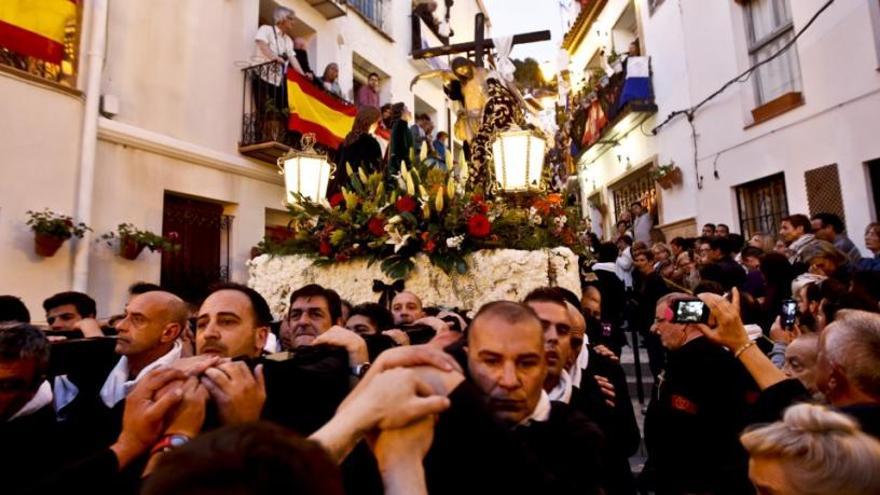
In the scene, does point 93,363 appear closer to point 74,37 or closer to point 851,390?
point 851,390

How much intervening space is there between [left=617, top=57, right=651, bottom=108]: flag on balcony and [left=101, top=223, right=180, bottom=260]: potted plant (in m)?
10.3

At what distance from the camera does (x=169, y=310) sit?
2.47 metres

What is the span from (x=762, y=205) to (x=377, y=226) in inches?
308

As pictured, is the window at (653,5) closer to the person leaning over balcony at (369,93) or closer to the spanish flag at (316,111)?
the person leaning over balcony at (369,93)

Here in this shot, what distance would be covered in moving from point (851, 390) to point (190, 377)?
215 cm

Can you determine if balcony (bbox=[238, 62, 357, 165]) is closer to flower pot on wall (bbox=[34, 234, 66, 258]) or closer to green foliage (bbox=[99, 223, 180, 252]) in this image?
green foliage (bbox=[99, 223, 180, 252])

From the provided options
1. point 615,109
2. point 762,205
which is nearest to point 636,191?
point 615,109

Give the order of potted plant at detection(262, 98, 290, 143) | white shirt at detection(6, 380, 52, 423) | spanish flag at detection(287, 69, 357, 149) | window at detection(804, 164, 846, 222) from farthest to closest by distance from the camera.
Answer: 1. spanish flag at detection(287, 69, 357, 149)
2. potted plant at detection(262, 98, 290, 143)
3. window at detection(804, 164, 846, 222)
4. white shirt at detection(6, 380, 52, 423)

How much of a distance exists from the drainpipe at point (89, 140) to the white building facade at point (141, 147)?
13 millimetres

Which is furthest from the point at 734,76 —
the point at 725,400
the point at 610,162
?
the point at 725,400

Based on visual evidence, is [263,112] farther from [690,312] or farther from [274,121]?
[690,312]

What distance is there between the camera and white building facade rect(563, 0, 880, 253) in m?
7.11

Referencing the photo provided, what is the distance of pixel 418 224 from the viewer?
434cm

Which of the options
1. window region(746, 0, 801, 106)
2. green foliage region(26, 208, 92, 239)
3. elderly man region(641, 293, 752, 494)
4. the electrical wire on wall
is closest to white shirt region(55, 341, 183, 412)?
elderly man region(641, 293, 752, 494)
